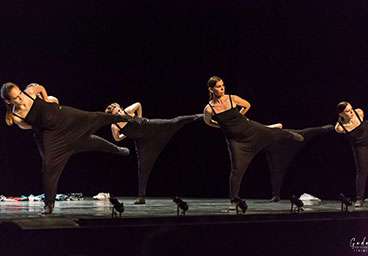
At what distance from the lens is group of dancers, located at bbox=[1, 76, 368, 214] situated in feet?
15.7

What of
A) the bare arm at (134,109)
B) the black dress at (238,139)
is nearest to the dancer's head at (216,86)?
the black dress at (238,139)

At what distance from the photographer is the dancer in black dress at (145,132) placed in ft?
20.0

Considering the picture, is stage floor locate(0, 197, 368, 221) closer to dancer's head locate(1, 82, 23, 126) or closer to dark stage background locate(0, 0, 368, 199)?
dancer's head locate(1, 82, 23, 126)

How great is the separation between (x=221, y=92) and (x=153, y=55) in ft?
10.1

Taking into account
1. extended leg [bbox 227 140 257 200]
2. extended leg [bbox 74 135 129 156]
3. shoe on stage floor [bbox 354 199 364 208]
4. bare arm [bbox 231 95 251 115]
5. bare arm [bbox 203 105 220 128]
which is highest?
bare arm [bbox 231 95 251 115]

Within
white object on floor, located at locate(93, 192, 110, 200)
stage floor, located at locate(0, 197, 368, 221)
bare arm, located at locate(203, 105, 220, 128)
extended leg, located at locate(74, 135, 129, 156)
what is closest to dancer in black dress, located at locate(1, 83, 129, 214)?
extended leg, located at locate(74, 135, 129, 156)

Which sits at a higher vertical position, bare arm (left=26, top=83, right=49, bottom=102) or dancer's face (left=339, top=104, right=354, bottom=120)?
bare arm (left=26, top=83, right=49, bottom=102)

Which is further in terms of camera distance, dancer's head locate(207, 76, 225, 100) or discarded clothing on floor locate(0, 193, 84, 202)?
discarded clothing on floor locate(0, 193, 84, 202)

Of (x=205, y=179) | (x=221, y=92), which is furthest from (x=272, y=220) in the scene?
(x=205, y=179)

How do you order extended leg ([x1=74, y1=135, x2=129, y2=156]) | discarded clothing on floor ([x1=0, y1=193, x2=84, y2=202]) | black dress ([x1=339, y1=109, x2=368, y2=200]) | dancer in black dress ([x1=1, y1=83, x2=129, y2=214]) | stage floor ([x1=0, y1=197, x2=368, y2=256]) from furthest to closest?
discarded clothing on floor ([x1=0, y1=193, x2=84, y2=202])
black dress ([x1=339, y1=109, x2=368, y2=200])
extended leg ([x1=74, y1=135, x2=129, y2=156])
dancer in black dress ([x1=1, y1=83, x2=129, y2=214])
stage floor ([x1=0, y1=197, x2=368, y2=256])

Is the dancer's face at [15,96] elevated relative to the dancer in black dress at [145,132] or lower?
elevated

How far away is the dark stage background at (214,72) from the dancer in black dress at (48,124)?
299 centimetres

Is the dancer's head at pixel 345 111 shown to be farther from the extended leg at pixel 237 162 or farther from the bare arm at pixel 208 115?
the bare arm at pixel 208 115

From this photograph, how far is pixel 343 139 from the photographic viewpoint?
8.99 m
